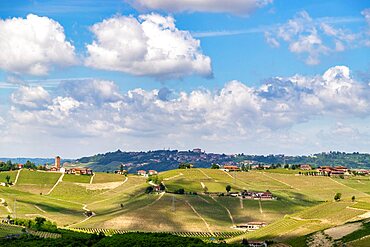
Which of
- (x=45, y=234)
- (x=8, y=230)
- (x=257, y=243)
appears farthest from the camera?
(x=45, y=234)

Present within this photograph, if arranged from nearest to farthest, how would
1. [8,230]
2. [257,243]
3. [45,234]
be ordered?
[257,243] → [8,230] → [45,234]

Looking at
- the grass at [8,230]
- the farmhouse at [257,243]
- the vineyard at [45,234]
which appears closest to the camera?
the farmhouse at [257,243]

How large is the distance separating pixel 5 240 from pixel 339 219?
305ft

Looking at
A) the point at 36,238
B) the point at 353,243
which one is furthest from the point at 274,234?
the point at 36,238

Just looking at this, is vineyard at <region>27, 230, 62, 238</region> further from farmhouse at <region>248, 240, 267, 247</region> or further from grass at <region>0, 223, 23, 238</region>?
farmhouse at <region>248, 240, 267, 247</region>

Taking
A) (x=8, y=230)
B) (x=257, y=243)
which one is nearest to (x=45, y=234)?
(x=8, y=230)

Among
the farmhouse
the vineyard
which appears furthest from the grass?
the farmhouse

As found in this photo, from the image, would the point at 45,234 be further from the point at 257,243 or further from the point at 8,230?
the point at 257,243

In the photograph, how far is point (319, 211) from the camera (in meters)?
185

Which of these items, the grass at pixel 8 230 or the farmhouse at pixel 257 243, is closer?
the farmhouse at pixel 257 243

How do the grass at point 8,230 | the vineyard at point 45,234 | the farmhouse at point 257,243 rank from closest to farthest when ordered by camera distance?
1. the farmhouse at point 257,243
2. the grass at point 8,230
3. the vineyard at point 45,234

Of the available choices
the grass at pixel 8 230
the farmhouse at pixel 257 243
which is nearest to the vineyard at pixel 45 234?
the grass at pixel 8 230

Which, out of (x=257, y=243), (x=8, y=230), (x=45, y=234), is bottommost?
(x=45, y=234)

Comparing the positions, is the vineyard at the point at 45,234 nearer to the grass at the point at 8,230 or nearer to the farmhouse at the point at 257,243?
the grass at the point at 8,230
